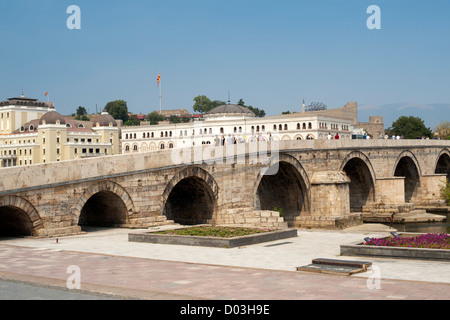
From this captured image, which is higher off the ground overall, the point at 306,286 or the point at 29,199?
the point at 29,199

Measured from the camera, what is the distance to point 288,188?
30188mm

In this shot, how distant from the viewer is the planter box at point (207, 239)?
583 inches

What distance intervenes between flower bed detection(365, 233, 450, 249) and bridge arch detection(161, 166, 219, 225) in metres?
9.84

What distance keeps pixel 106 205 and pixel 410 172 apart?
29249 millimetres

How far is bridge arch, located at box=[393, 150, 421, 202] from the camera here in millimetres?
41531

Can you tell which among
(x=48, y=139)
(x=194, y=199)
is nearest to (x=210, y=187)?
(x=194, y=199)

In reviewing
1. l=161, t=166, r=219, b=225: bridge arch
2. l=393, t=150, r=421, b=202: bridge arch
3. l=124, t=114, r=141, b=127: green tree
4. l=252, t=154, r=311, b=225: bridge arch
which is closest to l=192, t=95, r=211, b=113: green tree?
l=124, t=114, r=141, b=127: green tree

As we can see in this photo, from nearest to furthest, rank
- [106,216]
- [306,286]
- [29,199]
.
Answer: [306,286] < [29,199] < [106,216]
